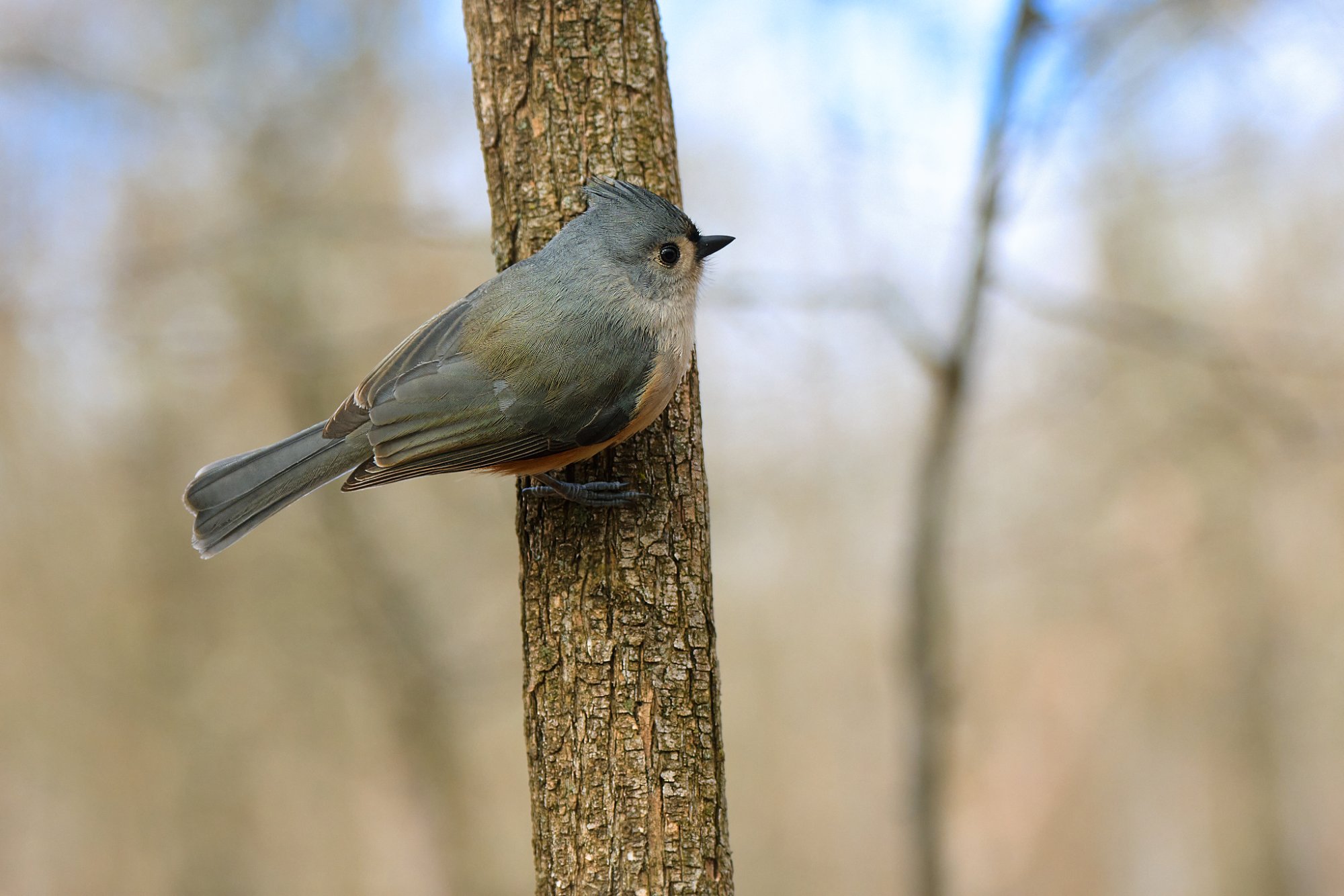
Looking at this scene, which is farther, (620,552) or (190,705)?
(190,705)

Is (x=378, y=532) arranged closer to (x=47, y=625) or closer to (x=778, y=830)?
(x=47, y=625)

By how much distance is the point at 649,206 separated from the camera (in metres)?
2.62

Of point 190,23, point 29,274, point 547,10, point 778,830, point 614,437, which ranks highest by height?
point 190,23

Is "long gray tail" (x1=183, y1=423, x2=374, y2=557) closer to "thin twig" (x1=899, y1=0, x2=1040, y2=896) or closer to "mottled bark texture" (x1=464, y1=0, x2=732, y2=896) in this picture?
"mottled bark texture" (x1=464, y1=0, x2=732, y2=896)

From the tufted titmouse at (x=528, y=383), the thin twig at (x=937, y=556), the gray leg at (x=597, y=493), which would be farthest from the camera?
the thin twig at (x=937, y=556)

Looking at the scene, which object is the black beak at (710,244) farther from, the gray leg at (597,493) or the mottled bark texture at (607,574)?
the gray leg at (597,493)

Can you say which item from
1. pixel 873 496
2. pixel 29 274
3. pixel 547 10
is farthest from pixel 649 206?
pixel 873 496

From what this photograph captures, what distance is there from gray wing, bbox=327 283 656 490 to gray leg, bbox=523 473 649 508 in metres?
0.10

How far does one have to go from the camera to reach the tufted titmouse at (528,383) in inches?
98.7

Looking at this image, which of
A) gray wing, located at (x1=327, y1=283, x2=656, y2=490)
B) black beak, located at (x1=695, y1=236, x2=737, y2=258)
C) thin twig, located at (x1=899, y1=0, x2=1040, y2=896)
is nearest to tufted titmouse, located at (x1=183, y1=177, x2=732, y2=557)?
gray wing, located at (x1=327, y1=283, x2=656, y2=490)

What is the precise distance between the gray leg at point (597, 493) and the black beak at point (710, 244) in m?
0.83

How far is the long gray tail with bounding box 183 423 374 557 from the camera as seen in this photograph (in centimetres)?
270

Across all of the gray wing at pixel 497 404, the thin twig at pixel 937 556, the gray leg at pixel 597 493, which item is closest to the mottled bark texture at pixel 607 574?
the gray leg at pixel 597 493

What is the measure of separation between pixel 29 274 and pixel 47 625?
366cm
